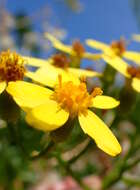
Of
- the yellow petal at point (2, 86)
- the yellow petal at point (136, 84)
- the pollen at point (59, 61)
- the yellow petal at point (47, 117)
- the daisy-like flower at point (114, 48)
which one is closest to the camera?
the yellow petal at point (47, 117)

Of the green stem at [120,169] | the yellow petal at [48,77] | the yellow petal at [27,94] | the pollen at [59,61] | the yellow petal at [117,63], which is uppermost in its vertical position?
the yellow petal at [27,94]

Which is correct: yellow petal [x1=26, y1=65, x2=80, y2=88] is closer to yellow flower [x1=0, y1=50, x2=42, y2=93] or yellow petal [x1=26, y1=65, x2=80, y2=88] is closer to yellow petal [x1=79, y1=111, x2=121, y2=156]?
yellow flower [x1=0, y1=50, x2=42, y2=93]

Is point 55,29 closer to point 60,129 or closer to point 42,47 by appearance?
point 42,47

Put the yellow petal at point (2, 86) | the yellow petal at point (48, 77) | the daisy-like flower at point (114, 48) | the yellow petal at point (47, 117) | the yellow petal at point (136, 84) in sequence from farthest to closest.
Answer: the daisy-like flower at point (114, 48), the yellow petal at point (136, 84), the yellow petal at point (48, 77), the yellow petal at point (2, 86), the yellow petal at point (47, 117)

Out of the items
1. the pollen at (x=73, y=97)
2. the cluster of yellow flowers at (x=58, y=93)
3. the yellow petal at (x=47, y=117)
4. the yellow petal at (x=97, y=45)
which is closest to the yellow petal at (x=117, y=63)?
the cluster of yellow flowers at (x=58, y=93)

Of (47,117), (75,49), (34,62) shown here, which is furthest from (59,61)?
(47,117)

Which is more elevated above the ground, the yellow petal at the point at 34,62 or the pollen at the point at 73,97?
the pollen at the point at 73,97

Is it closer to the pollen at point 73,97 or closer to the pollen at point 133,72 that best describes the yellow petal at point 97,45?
the pollen at point 133,72

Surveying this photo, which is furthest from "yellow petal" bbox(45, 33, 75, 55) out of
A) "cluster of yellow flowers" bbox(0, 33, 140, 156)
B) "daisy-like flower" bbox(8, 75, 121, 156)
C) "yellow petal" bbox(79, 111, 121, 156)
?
"yellow petal" bbox(79, 111, 121, 156)

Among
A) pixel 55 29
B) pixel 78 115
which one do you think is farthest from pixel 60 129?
pixel 55 29
